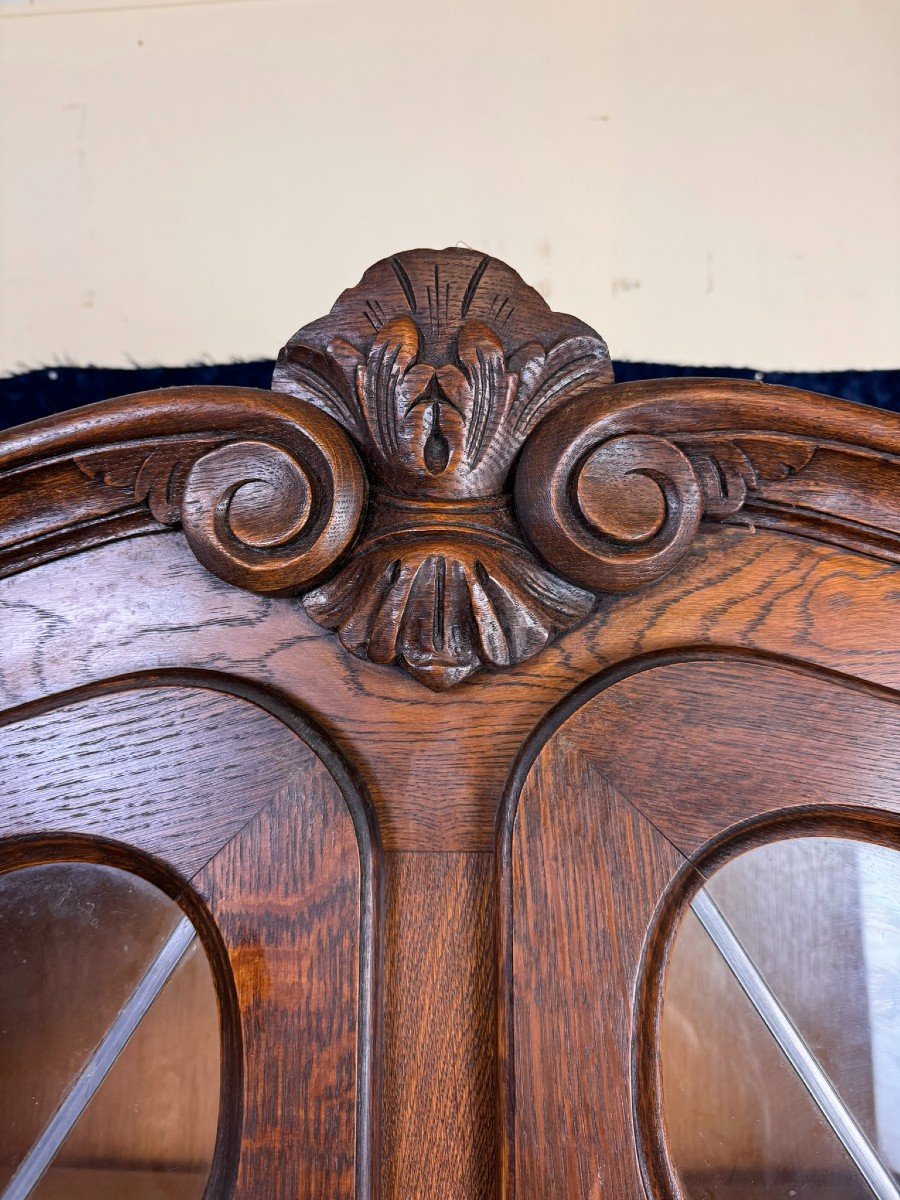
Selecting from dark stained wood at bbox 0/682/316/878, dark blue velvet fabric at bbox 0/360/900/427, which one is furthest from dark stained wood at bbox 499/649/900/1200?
dark blue velvet fabric at bbox 0/360/900/427

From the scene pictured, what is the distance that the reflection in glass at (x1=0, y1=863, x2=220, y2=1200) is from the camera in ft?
1.46

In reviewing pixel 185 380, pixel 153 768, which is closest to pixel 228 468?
pixel 153 768

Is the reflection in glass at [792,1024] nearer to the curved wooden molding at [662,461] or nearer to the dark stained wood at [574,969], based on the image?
the dark stained wood at [574,969]

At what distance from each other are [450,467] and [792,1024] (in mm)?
296

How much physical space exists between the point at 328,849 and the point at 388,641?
0.31 ft

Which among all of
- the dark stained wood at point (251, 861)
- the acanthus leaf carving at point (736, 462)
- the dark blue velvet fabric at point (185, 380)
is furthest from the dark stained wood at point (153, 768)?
the dark blue velvet fabric at point (185, 380)

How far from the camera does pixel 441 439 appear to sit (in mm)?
434

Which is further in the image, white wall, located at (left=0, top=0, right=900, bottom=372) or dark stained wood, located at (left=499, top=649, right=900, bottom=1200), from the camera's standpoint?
white wall, located at (left=0, top=0, right=900, bottom=372)

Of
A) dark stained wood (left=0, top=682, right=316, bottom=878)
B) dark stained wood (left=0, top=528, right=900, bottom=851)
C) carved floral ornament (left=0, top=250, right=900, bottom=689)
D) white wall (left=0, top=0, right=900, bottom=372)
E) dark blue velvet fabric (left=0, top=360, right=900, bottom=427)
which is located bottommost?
dark stained wood (left=0, top=682, right=316, bottom=878)

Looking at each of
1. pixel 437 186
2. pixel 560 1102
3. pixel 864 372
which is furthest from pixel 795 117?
pixel 560 1102

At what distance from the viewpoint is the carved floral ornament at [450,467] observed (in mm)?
425

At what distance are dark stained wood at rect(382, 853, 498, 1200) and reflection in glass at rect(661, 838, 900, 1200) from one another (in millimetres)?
84

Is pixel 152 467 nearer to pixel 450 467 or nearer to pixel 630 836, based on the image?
pixel 450 467

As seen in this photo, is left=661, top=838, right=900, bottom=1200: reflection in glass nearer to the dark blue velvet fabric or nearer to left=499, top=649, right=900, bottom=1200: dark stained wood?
left=499, top=649, right=900, bottom=1200: dark stained wood
